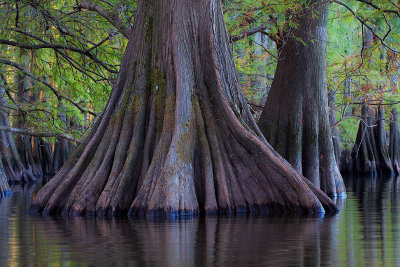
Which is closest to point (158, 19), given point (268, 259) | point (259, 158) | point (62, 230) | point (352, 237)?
point (259, 158)

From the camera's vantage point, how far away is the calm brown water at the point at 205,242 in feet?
13.4

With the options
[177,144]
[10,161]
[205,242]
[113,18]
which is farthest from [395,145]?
[205,242]

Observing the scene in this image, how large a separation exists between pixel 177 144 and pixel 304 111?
4882 millimetres

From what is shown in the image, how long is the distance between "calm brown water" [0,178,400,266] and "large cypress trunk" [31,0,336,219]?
0.48 m

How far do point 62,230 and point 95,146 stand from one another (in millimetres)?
2181

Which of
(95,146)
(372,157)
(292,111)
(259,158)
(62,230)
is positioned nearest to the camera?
(62,230)

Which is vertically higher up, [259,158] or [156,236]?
[259,158]

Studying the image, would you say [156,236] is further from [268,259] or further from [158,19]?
[158,19]

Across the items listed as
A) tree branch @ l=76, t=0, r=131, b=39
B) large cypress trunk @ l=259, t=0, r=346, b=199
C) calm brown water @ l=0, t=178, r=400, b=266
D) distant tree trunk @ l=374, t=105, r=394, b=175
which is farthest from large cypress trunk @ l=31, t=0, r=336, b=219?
distant tree trunk @ l=374, t=105, r=394, b=175

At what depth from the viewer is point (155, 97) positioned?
7.96 m

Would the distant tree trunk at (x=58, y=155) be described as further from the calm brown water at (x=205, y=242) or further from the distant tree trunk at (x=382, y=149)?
the calm brown water at (x=205, y=242)

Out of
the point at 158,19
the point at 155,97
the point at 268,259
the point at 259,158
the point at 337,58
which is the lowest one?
the point at 268,259

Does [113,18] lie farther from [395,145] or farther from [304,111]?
[395,145]

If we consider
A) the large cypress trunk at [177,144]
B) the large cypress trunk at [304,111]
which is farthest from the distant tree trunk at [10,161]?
the large cypress trunk at [177,144]
